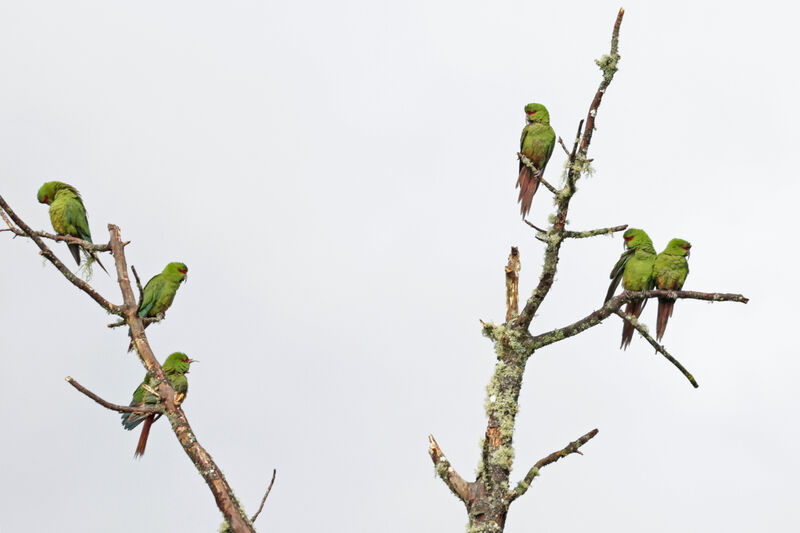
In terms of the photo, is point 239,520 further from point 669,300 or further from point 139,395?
point 669,300

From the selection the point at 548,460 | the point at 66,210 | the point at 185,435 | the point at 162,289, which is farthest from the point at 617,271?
the point at 66,210

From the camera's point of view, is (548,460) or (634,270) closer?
(548,460)

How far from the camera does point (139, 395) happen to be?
759cm

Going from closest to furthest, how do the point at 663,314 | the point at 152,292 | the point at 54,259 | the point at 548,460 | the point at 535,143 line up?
1. the point at 548,460
2. the point at 54,259
3. the point at 663,314
4. the point at 535,143
5. the point at 152,292

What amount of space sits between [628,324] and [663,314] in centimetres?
31

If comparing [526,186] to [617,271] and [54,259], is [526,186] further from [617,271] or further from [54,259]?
[54,259]

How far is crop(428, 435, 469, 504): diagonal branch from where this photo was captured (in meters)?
6.24

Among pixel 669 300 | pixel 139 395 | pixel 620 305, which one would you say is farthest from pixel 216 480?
pixel 669 300

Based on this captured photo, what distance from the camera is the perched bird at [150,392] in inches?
273

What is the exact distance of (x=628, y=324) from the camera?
23.1ft

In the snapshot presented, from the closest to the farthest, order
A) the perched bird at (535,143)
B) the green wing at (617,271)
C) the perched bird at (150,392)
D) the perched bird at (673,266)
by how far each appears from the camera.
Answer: the perched bird at (150,392), the perched bird at (673,266), the green wing at (617,271), the perched bird at (535,143)

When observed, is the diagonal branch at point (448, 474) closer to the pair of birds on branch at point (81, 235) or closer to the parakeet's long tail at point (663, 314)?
the parakeet's long tail at point (663, 314)

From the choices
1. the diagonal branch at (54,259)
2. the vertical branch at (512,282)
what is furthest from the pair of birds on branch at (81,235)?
the vertical branch at (512,282)

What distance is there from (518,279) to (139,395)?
3.57 m
